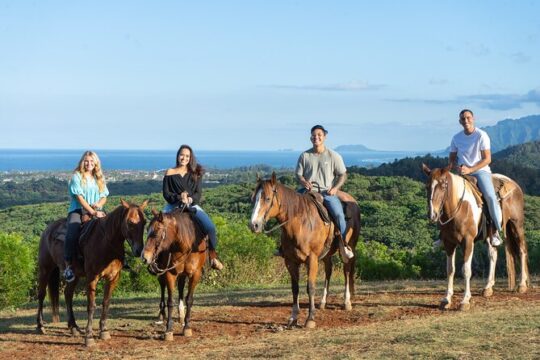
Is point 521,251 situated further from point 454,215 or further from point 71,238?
point 71,238

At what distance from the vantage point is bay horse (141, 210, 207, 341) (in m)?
9.88

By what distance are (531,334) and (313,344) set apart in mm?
2745

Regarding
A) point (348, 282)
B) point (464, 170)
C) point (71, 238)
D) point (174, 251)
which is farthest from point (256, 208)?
point (464, 170)

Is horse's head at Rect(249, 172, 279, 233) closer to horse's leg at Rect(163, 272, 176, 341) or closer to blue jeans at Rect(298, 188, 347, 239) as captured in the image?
blue jeans at Rect(298, 188, 347, 239)

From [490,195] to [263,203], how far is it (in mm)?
4386

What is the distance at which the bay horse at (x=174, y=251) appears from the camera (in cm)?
988

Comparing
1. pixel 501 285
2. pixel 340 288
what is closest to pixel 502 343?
pixel 501 285

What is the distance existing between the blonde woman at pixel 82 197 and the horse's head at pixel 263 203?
240cm

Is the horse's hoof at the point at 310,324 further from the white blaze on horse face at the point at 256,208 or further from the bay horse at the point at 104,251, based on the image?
the bay horse at the point at 104,251

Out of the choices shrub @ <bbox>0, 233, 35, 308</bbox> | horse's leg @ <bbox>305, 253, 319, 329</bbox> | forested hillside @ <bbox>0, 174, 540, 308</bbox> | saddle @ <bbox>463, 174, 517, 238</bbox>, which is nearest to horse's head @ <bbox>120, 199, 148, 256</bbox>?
horse's leg @ <bbox>305, 253, 319, 329</bbox>

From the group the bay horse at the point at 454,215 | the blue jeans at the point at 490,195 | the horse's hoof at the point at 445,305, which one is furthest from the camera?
the blue jeans at the point at 490,195

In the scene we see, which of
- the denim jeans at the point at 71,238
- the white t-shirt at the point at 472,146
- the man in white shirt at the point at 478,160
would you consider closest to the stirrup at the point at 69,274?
the denim jeans at the point at 71,238

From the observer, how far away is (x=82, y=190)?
10.8 metres

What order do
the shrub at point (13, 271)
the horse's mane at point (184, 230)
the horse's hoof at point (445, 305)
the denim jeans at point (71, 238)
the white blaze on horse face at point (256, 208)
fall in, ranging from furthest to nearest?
1. the shrub at point (13, 271)
2. the horse's hoof at point (445, 305)
3. the denim jeans at point (71, 238)
4. the horse's mane at point (184, 230)
5. the white blaze on horse face at point (256, 208)
